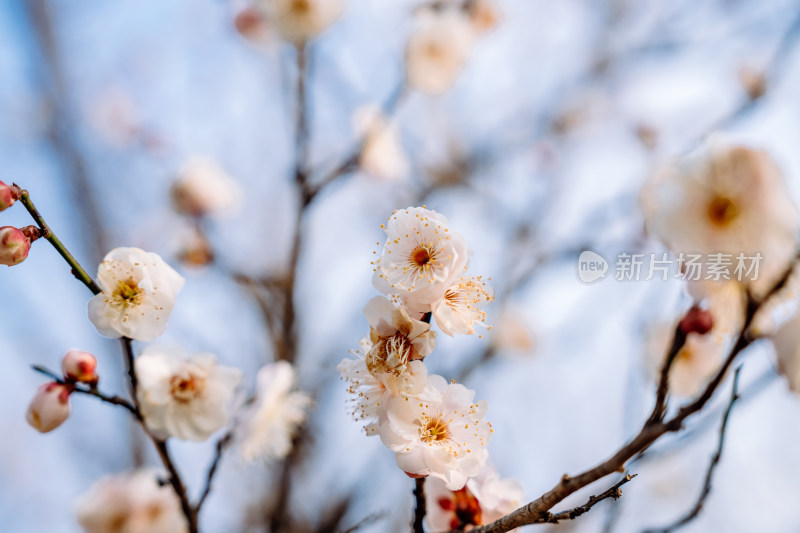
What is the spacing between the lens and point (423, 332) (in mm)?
697

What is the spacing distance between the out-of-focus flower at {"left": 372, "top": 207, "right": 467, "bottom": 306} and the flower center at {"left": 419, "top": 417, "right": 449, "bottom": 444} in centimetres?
16

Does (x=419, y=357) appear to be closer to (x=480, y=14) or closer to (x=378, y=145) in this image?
(x=378, y=145)

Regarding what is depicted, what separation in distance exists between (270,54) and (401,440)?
2494mm

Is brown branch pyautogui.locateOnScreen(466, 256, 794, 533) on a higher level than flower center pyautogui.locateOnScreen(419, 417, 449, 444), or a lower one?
lower

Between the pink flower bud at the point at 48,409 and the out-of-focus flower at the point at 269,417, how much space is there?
13.9 inches

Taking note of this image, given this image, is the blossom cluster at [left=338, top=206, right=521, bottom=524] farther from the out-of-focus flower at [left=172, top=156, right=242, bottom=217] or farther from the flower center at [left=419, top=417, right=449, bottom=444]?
the out-of-focus flower at [left=172, top=156, right=242, bottom=217]

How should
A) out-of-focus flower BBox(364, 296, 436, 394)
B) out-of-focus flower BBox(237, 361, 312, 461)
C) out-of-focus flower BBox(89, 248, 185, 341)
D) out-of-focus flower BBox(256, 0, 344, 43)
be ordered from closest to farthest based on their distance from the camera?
1. out-of-focus flower BBox(364, 296, 436, 394)
2. out-of-focus flower BBox(89, 248, 185, 341)
3. out-of-focus flower BBox(237, 361, 312, 461)
4. out-of-focus flower BBox(256, 0, 344, 43)

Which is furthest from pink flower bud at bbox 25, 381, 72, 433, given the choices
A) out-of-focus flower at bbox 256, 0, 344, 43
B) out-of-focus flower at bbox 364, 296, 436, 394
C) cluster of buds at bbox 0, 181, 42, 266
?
out-of-focus flower at bbox 256, 0, 344, 43

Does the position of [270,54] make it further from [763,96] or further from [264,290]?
[763,96]

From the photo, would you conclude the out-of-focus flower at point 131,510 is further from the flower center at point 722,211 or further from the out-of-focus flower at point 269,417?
the flower center at point 722,211

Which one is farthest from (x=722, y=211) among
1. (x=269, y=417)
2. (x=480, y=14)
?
(x=480, y=14)

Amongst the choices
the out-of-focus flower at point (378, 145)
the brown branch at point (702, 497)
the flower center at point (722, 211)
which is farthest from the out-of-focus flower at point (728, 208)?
the out-of-focus flower at point (378, 145)

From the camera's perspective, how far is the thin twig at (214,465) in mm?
917

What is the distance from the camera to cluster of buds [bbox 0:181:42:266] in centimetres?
72
